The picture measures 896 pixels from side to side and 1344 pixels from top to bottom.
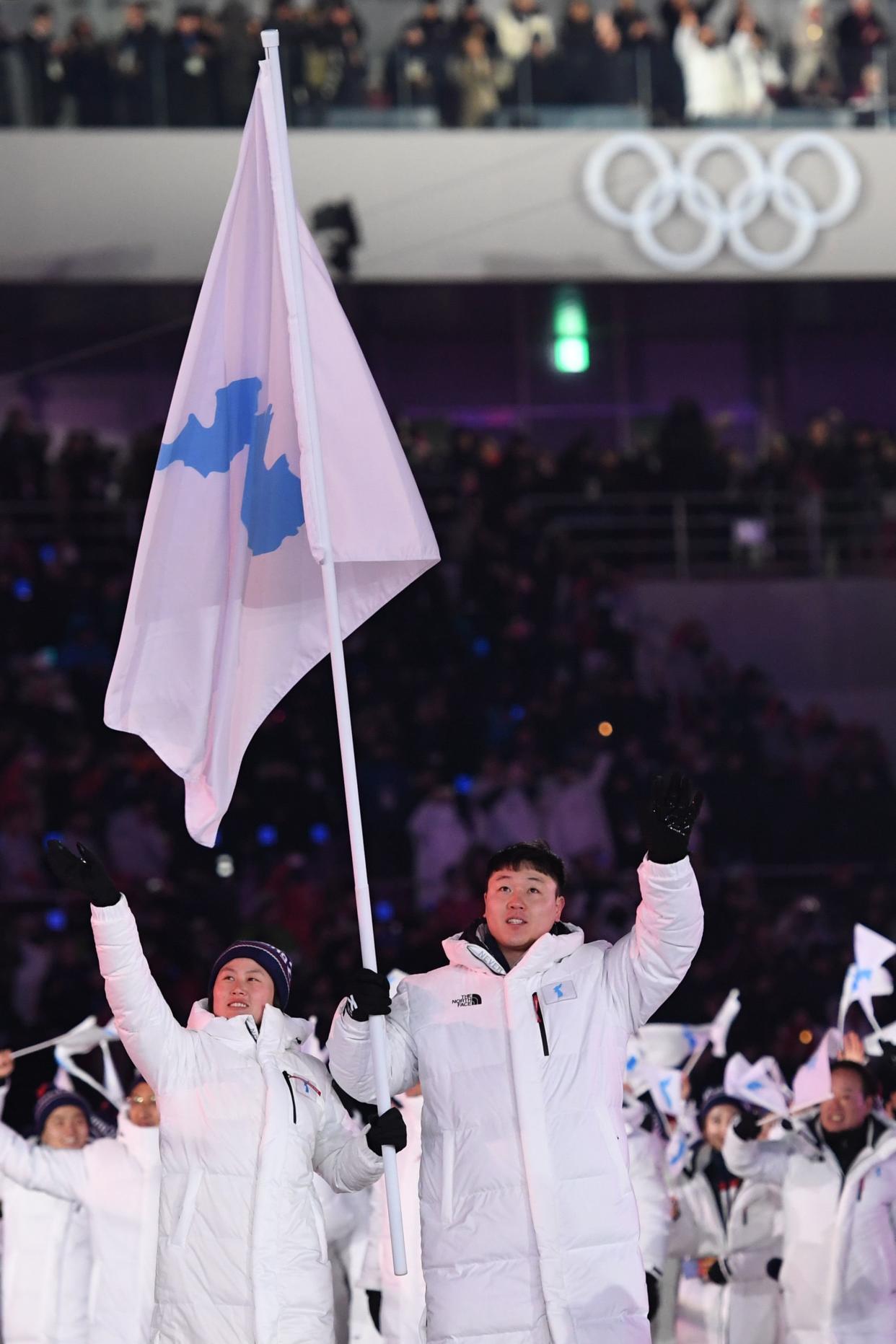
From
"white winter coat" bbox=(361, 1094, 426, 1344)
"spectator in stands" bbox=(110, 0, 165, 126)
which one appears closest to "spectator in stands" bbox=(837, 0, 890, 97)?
"spectator in stands" bbox=(110, 0, 165, 126)

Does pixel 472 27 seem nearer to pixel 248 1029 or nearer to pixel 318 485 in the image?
pixel 318 485

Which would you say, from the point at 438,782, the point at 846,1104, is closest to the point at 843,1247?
the point at 846,1104

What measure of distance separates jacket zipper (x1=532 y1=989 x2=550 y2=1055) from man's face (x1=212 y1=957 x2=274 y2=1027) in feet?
2.34

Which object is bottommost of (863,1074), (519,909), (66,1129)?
(66,1129)

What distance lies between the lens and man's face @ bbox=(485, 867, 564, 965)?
535 cm

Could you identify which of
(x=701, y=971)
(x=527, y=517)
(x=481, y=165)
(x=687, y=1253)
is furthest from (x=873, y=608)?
(x=687, y=1253)

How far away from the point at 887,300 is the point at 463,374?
4552mm

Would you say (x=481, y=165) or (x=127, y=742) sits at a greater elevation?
(x=481, y=165)

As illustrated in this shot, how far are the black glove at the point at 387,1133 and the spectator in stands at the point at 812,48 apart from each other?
15406mm

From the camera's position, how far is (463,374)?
2352 cm

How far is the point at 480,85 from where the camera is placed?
18.7 meters

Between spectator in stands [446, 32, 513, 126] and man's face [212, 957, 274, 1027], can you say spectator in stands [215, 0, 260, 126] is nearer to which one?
spectator in stands [446, 32, 513, 126]

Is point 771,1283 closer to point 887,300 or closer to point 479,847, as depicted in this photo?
point 479,847

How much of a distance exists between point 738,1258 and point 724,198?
39.7 ft
